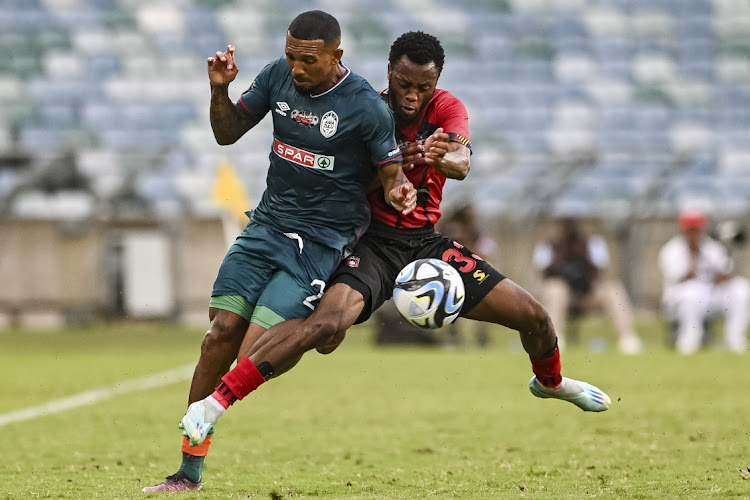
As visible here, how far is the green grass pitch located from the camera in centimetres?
593

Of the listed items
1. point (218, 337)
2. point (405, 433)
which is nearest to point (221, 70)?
point (218, 337)

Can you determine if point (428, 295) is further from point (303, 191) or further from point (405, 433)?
point (405, 433)

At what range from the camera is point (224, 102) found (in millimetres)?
6219

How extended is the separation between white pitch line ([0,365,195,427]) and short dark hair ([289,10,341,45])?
4.46m

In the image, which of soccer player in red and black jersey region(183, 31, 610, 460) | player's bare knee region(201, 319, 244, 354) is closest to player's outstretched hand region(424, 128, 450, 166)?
soccer player in red and black jersey region(183, 31, 610, 460)

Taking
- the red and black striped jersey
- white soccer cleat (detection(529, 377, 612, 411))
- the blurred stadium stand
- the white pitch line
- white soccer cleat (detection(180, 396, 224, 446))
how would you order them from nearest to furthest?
white soccer cleat (detection(180, 396, 224, 446)), the red and black striped jersey, white soccer cleat (detection(529, 377, 612, 411)), the white pitch line, the blurred stadium stand

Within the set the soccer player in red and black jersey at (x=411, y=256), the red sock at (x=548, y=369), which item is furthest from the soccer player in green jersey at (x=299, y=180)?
the red sock at (x=548, y=369)

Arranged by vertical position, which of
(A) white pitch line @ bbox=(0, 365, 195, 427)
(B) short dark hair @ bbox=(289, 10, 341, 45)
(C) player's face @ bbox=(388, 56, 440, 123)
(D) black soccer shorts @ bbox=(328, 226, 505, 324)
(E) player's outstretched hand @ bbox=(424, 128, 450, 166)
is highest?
(B) short dark hair @ bbox=(289, 10, 341, 45)

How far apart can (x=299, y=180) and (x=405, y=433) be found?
271 cm

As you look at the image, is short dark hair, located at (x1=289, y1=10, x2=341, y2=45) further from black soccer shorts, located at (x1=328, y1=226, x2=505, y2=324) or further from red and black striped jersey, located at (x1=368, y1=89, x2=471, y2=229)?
black soccer shorts, located at (x1=328, y1=226, x2=505, y2=324)

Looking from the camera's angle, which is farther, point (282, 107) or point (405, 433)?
point (405, 433)

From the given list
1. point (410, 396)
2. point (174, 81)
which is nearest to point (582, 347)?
point (410, 396)

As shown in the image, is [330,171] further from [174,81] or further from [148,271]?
[174,81]

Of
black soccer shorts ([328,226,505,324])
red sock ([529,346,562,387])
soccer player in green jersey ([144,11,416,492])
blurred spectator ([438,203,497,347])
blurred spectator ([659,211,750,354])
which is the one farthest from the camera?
blurred spectator ([438,203,497,347])
